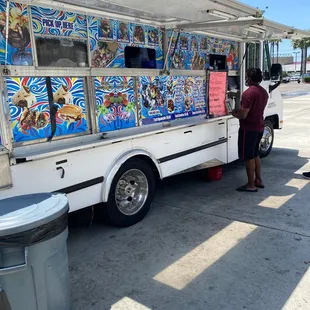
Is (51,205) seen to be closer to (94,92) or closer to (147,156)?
(94,92)

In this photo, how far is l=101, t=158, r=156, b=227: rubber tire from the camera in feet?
13.1

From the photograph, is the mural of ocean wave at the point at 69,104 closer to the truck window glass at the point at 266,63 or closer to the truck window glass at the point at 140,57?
the truck window glass at the point at 140,57

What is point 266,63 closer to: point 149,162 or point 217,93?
point 217,93

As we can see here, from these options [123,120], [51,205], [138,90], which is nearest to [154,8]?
[138,90]

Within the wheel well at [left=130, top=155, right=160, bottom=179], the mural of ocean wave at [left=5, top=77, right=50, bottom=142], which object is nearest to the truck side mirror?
the wheel well at [left=130, top=155, right=160, bottom=179]

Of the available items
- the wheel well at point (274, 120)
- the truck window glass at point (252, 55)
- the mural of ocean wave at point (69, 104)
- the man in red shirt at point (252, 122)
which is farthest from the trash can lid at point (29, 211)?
the wheel well at point (274, 120)

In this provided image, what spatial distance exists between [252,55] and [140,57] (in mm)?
2941

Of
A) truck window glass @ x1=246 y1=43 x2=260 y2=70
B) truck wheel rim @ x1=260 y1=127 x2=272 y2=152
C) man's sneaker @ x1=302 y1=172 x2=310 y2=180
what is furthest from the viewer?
truck wheel rim @ x1=260 y1=127 x2=272 y2=152

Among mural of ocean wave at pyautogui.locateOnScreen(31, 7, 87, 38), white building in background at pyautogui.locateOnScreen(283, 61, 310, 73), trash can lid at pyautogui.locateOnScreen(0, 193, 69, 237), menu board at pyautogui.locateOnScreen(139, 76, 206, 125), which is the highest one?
white building in background at pyautogui.locateOnScreen(283, 61, 310, 73)

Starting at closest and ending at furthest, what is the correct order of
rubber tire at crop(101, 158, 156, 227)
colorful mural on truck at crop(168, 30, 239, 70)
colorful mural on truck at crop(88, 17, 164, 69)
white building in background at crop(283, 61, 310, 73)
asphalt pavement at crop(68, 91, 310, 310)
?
asphalt pavement at crop(68, 91, 310, 310) → colorful mural on truck at crop(88, 17, 164, 69) → rubber tire at crop(101, 158, 156, 227) → colorful mural on truck at crop(168, 30, 239, 70) → white building in background at crop(283, 61, 310, 73)

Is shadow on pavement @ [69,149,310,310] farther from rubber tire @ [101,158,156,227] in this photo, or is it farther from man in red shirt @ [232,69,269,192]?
man in red shirt @ [232,69,269,192]

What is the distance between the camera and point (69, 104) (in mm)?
3496

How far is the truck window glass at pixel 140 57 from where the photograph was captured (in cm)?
414

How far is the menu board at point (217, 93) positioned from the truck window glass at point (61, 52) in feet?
8.20
